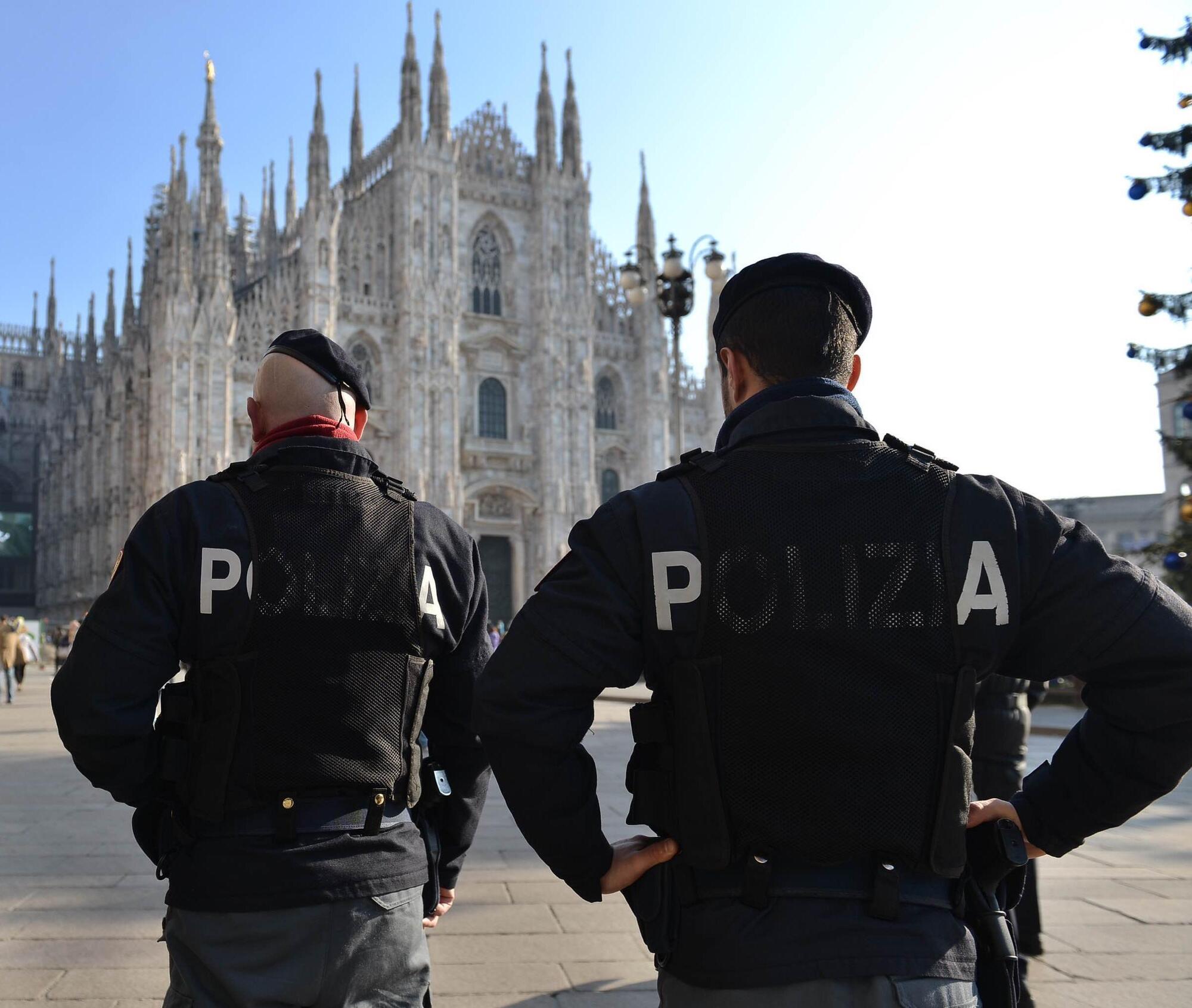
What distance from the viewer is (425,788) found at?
2539mm

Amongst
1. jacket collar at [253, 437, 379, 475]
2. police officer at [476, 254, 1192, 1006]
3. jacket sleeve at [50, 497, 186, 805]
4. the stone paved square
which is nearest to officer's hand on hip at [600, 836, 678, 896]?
police officer at [476, 254, 1192, 1006]

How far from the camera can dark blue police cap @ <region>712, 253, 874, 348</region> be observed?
1980 mm

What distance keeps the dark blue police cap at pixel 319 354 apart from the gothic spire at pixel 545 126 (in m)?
38.3

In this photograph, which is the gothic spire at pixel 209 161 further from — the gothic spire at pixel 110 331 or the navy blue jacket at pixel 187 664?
the navy blue jacket at pixel 187 664

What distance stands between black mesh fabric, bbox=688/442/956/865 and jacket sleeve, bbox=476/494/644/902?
0.14 metres

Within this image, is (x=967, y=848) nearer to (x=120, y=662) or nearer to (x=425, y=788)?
(x=425, y=788)

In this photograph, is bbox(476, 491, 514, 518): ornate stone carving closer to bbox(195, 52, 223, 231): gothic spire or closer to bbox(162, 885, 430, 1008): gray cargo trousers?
bbox(195, 52, 223, 231): gothic spire

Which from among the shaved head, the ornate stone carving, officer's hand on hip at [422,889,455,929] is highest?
the ornate stone carving

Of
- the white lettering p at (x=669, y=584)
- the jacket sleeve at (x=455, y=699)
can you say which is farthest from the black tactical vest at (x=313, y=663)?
the white lettering p at (x=669, y=584)

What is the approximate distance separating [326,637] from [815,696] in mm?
1131

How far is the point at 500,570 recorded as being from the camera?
124 ft

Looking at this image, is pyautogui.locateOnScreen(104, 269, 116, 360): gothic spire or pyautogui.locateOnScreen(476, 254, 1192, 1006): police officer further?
pyautogui.locateOnScreen(104, 269, 116, 360): gothic spire

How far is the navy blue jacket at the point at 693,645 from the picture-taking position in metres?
1.68

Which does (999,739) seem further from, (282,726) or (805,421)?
(282,726)
